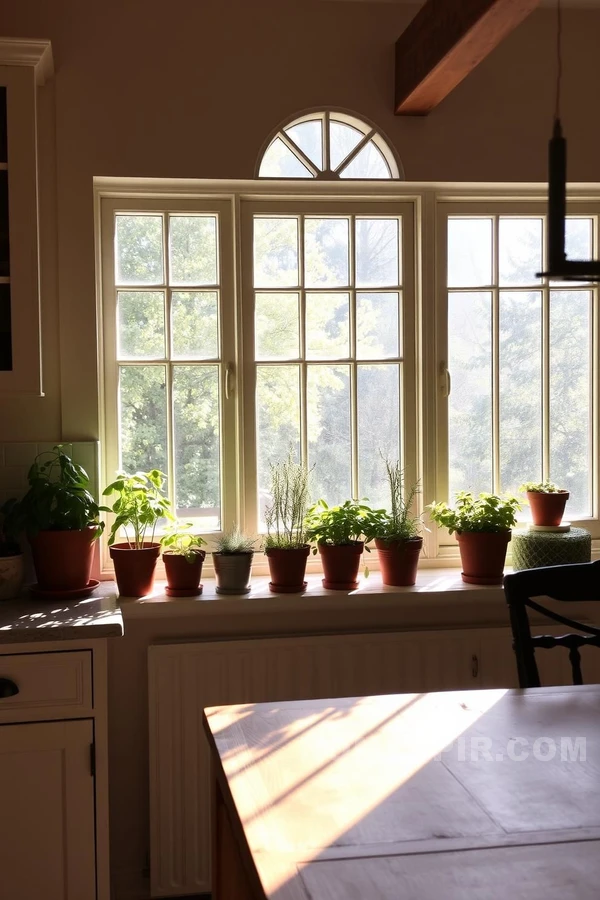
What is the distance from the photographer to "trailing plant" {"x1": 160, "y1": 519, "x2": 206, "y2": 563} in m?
2.86

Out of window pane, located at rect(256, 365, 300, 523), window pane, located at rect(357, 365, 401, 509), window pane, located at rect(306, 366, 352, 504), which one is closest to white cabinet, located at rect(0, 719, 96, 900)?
window pane, located at rect(256, 365, 300, 523)

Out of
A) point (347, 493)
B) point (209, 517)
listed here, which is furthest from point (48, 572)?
point (347, 493)

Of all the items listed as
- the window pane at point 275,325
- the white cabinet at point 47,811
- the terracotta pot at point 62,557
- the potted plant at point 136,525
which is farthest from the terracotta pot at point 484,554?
the white cabinet at point 47,811

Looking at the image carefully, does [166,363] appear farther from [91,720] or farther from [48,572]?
[91,720]

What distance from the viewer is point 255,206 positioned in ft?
10.3

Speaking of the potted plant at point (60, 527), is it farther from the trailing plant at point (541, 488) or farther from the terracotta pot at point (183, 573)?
the trailing plant at point (541, 488)

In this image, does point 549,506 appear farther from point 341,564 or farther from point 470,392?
point 341,564

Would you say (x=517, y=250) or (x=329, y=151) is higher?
(x=329, y=151)

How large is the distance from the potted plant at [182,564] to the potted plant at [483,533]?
2.72 ft

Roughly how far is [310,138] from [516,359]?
108cm

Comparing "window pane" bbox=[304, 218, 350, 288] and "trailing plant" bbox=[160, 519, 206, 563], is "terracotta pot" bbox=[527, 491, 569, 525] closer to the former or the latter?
"window pane" bbox=[304, 218, 350, 288]

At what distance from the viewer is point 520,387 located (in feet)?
10.8

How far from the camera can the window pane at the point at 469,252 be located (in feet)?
10.7

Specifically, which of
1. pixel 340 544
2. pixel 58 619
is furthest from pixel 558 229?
pixel 340 544
